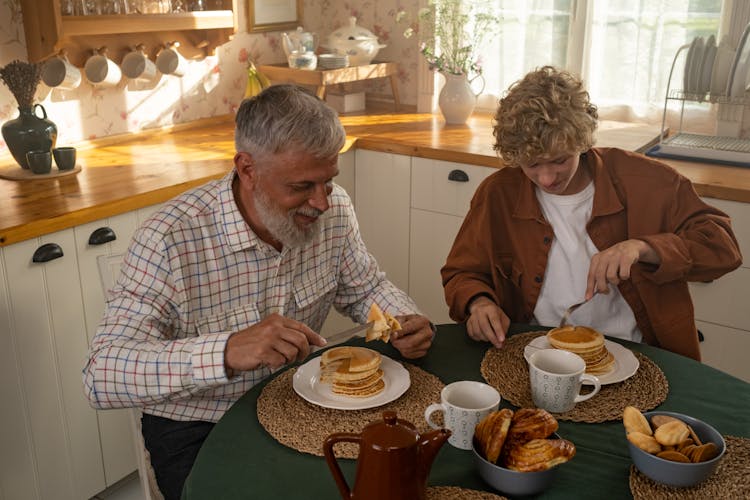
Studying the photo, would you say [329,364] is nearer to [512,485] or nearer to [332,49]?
[512,485]

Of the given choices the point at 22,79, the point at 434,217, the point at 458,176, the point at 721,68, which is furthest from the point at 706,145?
the point at 22,79

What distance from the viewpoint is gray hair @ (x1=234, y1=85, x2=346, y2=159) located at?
61.8 inches

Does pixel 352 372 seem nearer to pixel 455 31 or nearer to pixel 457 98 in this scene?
pixel 457 98

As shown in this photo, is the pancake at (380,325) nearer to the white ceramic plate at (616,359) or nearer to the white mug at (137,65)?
the white ceramic plate at (616,359)

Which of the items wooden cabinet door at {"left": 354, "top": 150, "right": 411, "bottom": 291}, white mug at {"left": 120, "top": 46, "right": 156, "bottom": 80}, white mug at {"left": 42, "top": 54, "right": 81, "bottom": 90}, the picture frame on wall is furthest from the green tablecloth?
the picture frame on wall

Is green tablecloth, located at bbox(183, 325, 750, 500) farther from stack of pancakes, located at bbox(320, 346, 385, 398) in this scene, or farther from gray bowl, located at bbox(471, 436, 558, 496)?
stack of pancakes, located at bbox(320, 346, 385, 398)

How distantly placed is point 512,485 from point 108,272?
1.03 m

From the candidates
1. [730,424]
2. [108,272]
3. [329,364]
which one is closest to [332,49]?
[108,272]

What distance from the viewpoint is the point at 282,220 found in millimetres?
1635

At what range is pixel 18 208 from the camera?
7.13 ft

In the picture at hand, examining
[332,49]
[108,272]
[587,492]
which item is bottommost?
[587,492]

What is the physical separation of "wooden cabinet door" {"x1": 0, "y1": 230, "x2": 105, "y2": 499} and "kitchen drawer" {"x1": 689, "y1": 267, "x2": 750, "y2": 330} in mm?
1908

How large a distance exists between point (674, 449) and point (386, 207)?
6.93ft

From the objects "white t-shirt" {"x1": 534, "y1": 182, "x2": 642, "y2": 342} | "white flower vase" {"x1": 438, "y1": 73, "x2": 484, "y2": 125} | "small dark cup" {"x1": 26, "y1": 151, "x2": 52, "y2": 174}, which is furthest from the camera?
"white flower vase" {"x1": 438, "y1": 73, "x2": 484, "y2": 125}
